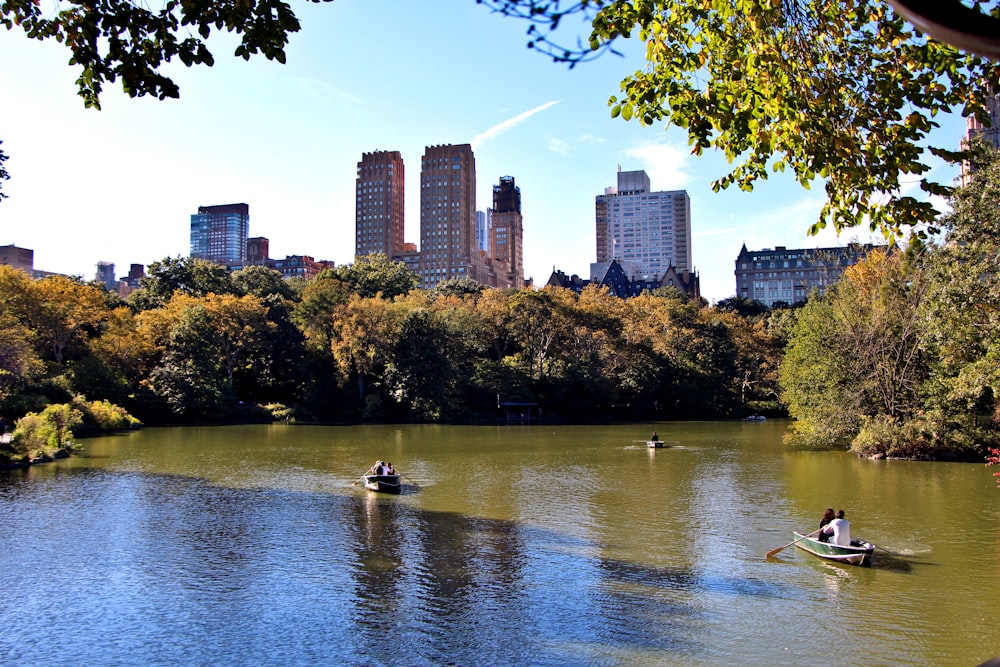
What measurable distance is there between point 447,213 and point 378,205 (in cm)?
1772

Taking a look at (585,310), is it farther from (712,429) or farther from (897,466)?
(897,466)

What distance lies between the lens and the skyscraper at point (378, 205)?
170 metres

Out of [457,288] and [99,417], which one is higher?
[457,288]

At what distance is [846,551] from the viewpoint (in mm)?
14781

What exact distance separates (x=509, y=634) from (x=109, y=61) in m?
9.21

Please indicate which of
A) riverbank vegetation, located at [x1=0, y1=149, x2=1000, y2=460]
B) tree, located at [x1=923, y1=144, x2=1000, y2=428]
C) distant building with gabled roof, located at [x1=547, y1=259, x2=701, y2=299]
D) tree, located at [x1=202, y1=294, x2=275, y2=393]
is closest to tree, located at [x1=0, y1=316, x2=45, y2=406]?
riverbank vegetation, located at [x1=0, y1=149, x2=1000, y2=460]

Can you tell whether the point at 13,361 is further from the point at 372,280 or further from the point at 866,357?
the point at 372,280

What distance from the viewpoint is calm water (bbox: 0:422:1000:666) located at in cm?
1087

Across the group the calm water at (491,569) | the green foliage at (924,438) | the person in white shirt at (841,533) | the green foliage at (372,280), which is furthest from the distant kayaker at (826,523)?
the green foliage at (372,280)

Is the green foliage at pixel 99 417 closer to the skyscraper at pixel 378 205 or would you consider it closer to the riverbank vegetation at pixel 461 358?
the riverbank vegetation at pixel 461 358

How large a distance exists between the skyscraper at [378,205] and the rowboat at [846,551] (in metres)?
157

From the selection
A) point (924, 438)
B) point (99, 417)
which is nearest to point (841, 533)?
point (924, 438)

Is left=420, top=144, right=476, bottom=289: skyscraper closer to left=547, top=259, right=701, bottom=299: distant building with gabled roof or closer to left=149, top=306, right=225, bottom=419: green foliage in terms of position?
left=547, top=259, right=701, bottom=299: distant building with gabled roof

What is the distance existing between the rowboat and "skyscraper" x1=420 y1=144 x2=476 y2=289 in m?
148
